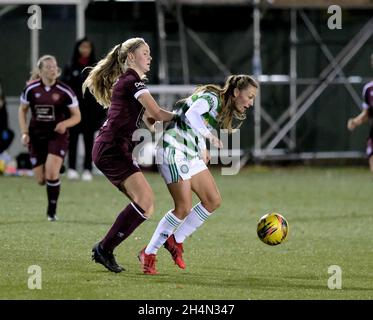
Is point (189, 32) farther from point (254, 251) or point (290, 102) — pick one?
point (254, 251)

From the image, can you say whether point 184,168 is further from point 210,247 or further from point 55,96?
point 55,96

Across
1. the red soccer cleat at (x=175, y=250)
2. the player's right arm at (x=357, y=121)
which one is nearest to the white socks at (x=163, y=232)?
the red soccer cleat at (x=175, y=250)

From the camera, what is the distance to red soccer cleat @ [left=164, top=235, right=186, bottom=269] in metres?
10.2

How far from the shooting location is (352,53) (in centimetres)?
2503

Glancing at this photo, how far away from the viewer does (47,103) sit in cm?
1474

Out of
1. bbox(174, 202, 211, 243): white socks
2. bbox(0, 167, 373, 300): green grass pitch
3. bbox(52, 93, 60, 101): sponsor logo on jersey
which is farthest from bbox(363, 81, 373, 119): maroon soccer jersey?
bbox(174, 202, 211, 243): white socks

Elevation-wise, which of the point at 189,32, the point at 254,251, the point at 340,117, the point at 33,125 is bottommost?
the point at 254,251

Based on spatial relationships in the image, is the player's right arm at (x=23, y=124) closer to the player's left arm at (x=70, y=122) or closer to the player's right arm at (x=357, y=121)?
the player's left arm at (x=70, y=122)

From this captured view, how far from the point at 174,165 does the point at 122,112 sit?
66 centimetres

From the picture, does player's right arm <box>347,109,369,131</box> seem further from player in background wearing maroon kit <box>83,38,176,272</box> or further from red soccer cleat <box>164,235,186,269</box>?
player in background wearing maroon kit <box>83,38,176,272</box>

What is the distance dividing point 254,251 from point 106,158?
2497 mm

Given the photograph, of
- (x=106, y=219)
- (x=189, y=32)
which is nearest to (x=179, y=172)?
(x=106, y=219)

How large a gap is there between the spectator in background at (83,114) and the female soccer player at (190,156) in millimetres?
9910

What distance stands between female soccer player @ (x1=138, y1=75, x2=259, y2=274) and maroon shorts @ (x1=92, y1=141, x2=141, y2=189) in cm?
35
